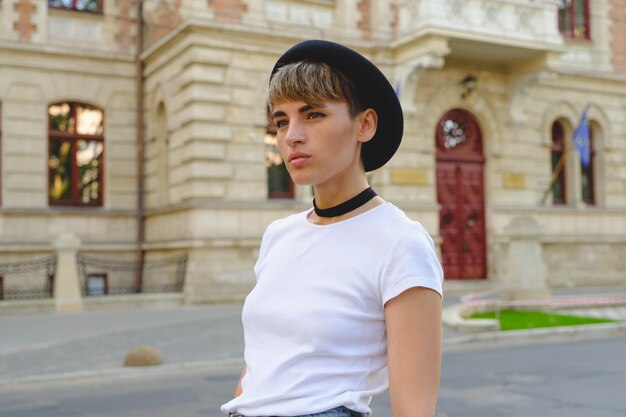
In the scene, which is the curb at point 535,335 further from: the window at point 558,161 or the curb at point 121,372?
the window at point 558,161

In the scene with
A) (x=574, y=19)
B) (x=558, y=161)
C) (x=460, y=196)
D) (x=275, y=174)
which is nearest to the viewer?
(x=275, y=174)

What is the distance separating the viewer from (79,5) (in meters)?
20.2

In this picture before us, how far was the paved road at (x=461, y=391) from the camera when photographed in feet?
23.5

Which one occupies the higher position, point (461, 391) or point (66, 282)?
point (66, 282)

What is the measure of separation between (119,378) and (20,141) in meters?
11.4

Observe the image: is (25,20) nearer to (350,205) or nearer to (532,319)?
(532,319)

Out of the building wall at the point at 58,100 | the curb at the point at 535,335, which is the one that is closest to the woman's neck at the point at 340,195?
the curb at the point at 535,335

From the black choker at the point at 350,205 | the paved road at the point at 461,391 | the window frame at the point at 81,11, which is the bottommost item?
the paved road at the point at 461,391

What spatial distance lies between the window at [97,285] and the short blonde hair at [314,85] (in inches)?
723

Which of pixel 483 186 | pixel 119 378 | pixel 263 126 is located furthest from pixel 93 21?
pixel 119 378

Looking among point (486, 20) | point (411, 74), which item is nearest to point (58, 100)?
point (411, 74)

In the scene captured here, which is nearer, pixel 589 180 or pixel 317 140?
pixel 317 140

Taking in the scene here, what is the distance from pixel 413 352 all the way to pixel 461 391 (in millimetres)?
6641

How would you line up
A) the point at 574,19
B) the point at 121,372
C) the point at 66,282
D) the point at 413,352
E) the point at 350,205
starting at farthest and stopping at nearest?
the point at 574,19 → the point at 66,282 → the point at 121,372 → the point at 350,205 → the point at 413,352
